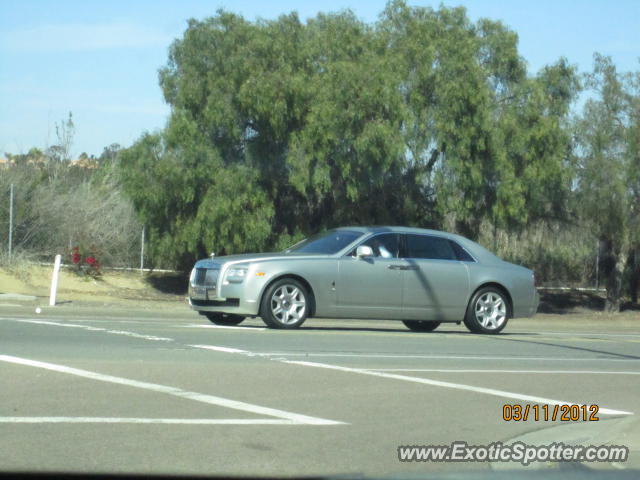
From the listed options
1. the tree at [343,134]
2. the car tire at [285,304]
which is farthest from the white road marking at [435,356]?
the tree at [343,134]

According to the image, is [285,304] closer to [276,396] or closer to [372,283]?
[372,283]

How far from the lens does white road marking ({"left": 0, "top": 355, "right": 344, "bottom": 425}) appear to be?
836 cm

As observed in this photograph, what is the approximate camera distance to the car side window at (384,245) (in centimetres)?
1625

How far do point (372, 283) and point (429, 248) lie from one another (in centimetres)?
133

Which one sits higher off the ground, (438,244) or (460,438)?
(438,244)

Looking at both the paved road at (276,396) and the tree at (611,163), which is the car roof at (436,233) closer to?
the paved road at (276,396)

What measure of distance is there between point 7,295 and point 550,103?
16.9 metres

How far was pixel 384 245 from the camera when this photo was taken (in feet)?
53.6

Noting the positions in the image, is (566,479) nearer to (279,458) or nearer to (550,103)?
(279,458)

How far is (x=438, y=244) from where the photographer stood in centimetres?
1681

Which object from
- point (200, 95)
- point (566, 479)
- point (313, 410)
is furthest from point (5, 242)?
point (566, 479)

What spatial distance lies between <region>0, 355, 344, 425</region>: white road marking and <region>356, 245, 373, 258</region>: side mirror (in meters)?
6.17

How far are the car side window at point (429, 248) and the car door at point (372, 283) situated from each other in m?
0.34
